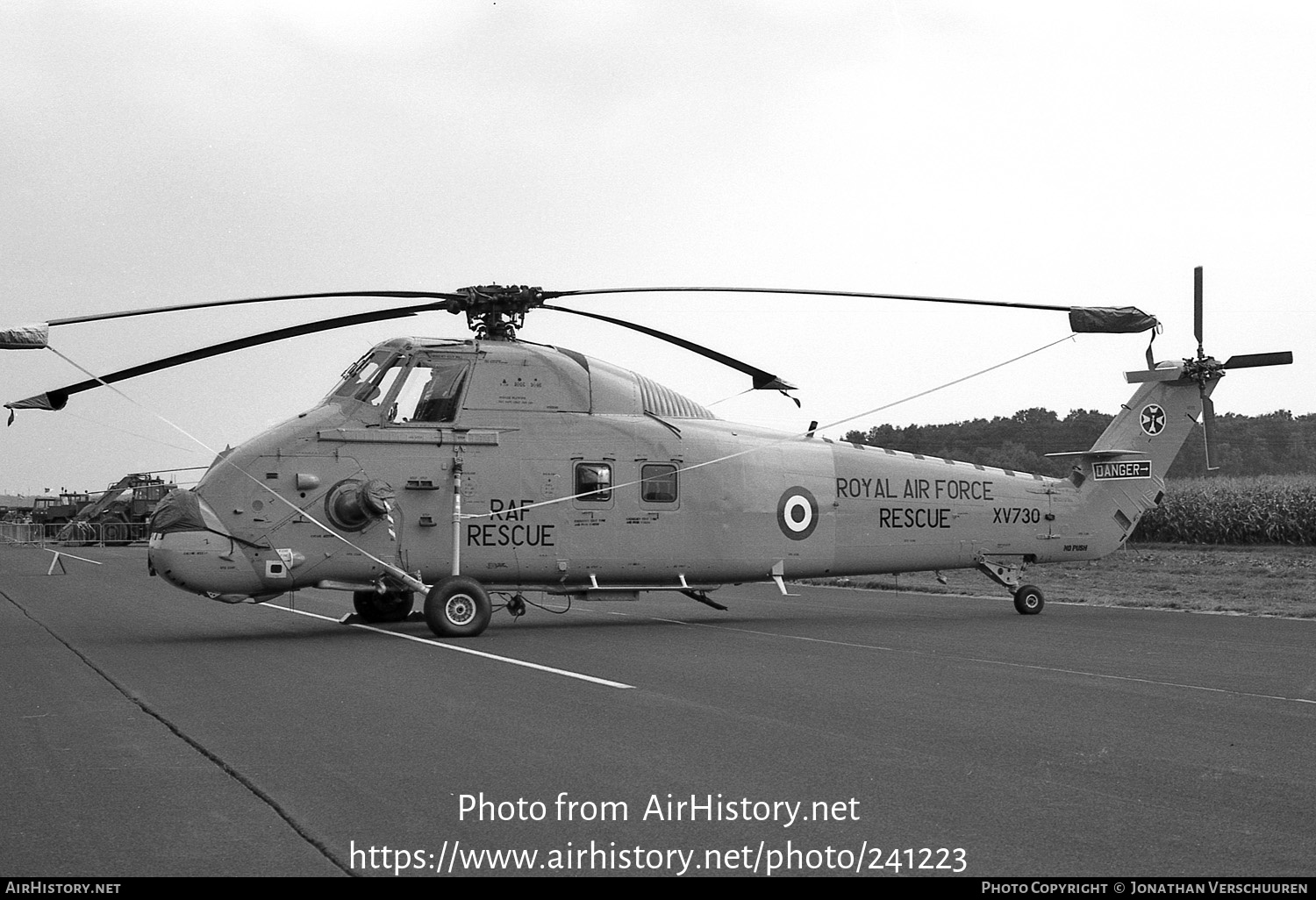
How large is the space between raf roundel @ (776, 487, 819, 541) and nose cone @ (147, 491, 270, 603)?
772 cm

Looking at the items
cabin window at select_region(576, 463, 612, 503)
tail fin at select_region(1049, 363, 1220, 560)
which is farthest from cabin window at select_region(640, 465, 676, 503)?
tail fin at select_region(1049, 363, 1220, 560)

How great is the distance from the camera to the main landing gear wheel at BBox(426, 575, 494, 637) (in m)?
14.6

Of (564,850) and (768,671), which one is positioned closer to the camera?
(564,850)

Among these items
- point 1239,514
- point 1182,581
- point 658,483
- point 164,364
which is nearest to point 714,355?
point 658,483

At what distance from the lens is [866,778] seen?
6.52 m

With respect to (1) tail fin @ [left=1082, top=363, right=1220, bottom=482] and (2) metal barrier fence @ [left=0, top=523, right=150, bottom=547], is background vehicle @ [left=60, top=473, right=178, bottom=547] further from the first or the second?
(1) tail fin @ [left=1082, top=363, right=1220, bottom=482]

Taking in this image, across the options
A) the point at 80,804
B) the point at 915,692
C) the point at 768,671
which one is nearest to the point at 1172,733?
the point at 915,692

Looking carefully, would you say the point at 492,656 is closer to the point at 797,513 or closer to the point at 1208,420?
the point at 797,513

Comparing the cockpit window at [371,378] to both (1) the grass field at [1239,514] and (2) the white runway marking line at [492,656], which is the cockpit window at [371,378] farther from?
(1) the grass field at [1239,514]

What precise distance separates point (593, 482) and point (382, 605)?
3.63 m

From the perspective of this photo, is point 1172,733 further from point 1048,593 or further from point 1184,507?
point 1184,507

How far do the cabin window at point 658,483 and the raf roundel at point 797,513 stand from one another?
1.85 metres
